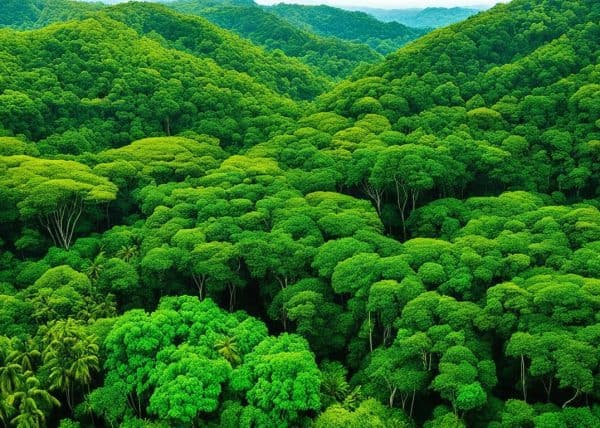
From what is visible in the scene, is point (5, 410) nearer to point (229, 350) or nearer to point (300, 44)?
point (229, 350)

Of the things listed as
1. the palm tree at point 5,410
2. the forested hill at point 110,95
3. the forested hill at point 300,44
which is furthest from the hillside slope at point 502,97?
the forested hill at point 300,44

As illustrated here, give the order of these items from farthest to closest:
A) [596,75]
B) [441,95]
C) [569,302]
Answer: [441,95] < [596,75] < [569,302]

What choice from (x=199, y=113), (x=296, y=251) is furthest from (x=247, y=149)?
(x=296, y=251)

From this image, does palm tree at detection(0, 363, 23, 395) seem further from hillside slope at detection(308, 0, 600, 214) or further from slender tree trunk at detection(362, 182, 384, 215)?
hillside slope at detection(308, 0, 600, 214)

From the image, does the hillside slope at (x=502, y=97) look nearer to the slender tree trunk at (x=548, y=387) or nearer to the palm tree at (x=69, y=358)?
the slender tree trunk at (x=548, y=387)

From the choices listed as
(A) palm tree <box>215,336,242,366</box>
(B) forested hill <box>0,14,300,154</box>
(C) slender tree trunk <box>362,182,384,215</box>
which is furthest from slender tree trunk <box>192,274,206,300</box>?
(B) forested hill <box>0,14,300,154</box>

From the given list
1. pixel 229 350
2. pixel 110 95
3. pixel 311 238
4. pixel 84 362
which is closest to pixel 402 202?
pixel 311 238

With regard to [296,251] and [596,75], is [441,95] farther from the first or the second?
[296,251]
